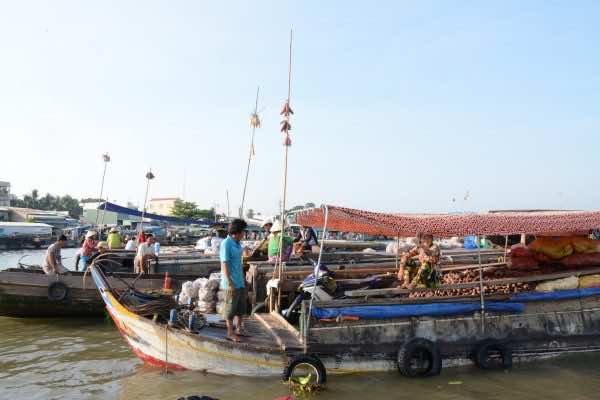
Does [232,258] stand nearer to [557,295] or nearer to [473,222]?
[473,222]

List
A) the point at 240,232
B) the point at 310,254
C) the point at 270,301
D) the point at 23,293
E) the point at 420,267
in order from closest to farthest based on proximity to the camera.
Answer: the point at 240,232 < the point at 420,267 < the point at 270,301 < the point at 23,293 < the point at 310,254

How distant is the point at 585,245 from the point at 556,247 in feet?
1.46

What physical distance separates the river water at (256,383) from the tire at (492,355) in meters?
0.12

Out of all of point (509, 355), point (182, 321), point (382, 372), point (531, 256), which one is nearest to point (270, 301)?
point (182, 321)

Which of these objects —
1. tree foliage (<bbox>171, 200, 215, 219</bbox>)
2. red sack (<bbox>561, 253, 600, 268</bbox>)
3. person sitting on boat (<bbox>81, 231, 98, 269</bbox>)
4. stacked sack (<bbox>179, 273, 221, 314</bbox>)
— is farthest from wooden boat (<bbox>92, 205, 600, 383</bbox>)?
tree foliage (<bbox>171, 200, 215, 219</bbox>)

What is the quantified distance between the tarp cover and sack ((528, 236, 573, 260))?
86cm

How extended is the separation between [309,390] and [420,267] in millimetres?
2491

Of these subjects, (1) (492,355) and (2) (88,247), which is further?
(2) (88,247)

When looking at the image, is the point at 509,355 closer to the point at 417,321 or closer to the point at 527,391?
the point at 527,391

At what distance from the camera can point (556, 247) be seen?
27.0ft

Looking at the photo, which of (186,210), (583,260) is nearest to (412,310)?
(583,260)

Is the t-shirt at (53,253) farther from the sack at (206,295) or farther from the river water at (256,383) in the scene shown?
the sack at (206,295)

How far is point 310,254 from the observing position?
12.7 m

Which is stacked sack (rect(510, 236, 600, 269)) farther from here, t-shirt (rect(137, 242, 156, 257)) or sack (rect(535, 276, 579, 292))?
t-shirt (rect(137, 242, 156, 257))
